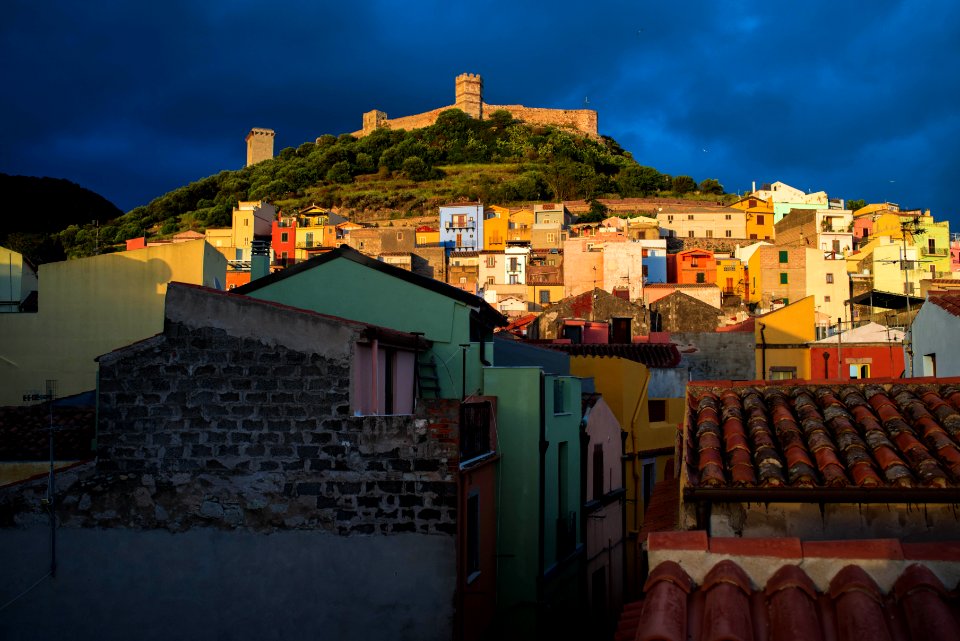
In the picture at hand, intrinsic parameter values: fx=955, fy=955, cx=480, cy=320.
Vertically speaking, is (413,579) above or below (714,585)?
below

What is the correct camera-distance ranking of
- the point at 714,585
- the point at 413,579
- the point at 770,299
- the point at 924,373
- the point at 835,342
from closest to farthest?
the point at 714,585, the point at 413,579, the point at 924,373, the point at 835,342, the point at 770,299

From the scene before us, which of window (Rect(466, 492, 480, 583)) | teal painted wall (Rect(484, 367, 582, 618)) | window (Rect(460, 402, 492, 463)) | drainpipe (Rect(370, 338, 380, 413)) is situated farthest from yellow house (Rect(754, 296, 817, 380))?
drainpipe (Rect(370, 338, 380, 413))

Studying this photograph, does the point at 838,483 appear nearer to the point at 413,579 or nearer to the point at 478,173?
the point at 413,579

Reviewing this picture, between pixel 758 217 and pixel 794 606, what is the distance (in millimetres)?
89770

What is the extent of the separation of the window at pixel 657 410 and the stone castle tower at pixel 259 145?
131 metres

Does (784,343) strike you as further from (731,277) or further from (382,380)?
(731,277)

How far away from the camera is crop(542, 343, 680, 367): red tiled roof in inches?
1049

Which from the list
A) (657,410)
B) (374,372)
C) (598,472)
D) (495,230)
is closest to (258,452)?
(374,372)

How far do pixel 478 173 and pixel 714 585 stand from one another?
114m

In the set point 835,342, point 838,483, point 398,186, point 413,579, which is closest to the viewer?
point 838,483

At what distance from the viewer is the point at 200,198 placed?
120000 mm

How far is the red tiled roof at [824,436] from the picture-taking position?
22.7ft

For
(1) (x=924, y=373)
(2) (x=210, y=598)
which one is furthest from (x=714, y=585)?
(1) (x=924, y=373)

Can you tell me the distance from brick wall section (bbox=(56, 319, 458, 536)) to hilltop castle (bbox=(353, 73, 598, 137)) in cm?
13185
